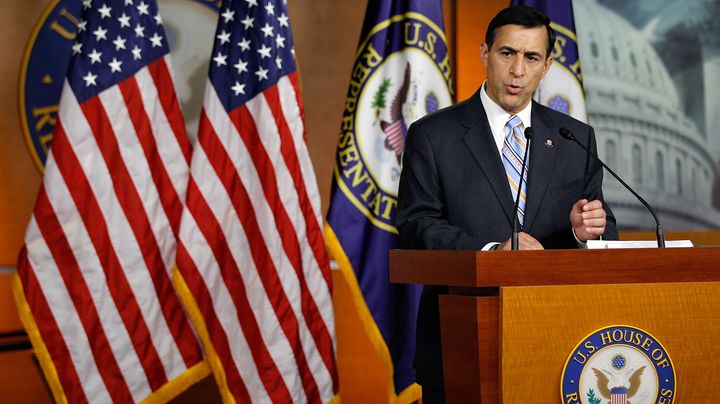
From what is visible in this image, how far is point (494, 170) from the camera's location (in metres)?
2.10

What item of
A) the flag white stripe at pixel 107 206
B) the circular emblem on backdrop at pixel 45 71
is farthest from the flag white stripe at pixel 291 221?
the circular emblem on backdrop at pixel 45 71

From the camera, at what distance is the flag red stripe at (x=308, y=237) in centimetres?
342

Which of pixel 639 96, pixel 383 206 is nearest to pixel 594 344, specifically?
pixel 383 206

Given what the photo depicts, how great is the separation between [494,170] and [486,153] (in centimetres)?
5

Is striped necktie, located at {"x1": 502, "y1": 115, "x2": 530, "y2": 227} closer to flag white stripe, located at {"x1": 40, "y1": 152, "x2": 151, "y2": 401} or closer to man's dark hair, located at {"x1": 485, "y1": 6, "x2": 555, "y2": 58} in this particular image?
man's dark hair, located at {"x1": 485, "y1": 6, "x2": 555, "y2": 58}

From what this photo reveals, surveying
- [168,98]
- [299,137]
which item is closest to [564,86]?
[299,137]

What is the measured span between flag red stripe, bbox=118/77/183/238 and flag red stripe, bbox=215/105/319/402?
0.21m

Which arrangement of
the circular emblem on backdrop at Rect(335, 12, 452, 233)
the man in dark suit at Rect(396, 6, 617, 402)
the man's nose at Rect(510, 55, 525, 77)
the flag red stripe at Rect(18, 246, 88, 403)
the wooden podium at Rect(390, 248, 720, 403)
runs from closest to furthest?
1. the wooden podium at Rect(390, 248, 720, 403)
2. the man in dark suit at Rect(396, 6, 617, 402)
3. the man's nose at Rect(510, 55, 525, 77)
4. the flag red stripe at Rect(18, 246, 88, 403)
5. the circular emblem on backdrop at Rect(335, 12, 452, 233)

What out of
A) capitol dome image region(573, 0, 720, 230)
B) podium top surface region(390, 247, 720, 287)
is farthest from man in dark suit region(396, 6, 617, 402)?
capitol dome image region(573, 0, 720, 230)

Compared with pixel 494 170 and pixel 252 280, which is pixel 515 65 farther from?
pixel 252 280

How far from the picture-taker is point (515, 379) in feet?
4.86

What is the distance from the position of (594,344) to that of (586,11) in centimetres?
321

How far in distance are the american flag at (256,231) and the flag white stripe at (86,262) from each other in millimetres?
284

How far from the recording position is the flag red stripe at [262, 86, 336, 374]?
342 centimetres
